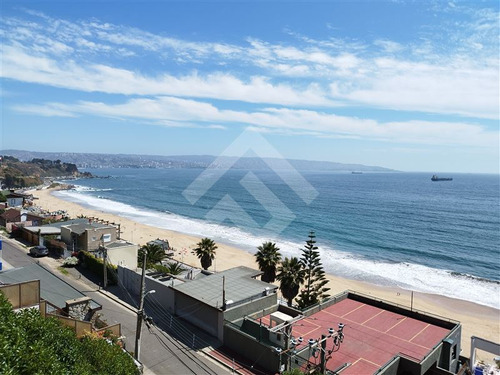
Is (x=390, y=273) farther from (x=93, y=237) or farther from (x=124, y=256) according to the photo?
(x=93, y=237)

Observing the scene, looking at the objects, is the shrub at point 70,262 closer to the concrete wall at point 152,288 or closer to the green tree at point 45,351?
the concrete wall at point 152,288

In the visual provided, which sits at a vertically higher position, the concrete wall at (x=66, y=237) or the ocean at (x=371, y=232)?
the concrete wall at (x=66, y=237)

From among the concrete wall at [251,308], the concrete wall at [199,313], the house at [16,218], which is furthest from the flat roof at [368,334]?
the house at [16,218]

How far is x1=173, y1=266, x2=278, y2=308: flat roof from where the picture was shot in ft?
71.3

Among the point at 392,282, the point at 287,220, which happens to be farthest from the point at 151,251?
the point at 287,220

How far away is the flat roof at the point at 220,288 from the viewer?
71.3ft

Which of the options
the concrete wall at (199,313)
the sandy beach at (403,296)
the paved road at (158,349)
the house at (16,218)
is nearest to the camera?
the paved road at (158,349)

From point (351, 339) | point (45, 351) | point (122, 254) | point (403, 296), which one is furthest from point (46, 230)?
point (403, 296)

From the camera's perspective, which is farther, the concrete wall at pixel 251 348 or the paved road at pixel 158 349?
the paved road at pixel 158 349

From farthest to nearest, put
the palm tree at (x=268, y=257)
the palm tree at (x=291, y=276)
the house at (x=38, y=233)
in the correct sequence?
the house at (x=38, y=233), the palm tree at (x=268, y=257), the palm tree at (x=291, y=276)

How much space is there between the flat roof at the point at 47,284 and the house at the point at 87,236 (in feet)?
35.8

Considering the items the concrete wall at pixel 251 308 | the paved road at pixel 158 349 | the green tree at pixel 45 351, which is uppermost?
the green tree at pixel 45 351

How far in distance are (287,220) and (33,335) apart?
74732mm

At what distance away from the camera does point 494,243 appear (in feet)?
205
